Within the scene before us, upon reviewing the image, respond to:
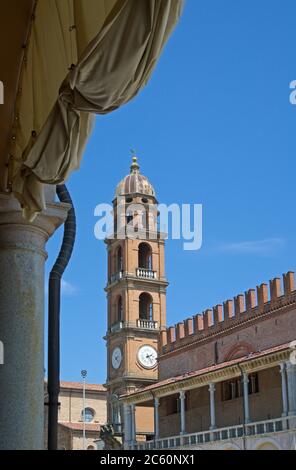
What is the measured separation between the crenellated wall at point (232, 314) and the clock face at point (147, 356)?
3.10 metres

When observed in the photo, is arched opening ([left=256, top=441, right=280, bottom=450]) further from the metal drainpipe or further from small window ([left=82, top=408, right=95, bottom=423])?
small window ([left=82, top=408, right=95, bottom=423])

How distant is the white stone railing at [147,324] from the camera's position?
45.5 m

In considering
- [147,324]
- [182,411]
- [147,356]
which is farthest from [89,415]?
[182,411]

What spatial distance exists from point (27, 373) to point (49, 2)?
1934 mm

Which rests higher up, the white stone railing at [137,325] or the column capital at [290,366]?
the white stone railing at [137,325]

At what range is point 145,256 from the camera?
4809 centimetres

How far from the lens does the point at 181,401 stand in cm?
3469

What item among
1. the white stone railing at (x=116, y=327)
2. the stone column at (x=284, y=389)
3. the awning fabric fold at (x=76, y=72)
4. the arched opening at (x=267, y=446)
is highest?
the white stone railing at (x=116, y=327)

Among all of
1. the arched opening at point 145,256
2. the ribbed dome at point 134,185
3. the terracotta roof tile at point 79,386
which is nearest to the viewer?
the arched opening at point 145,256

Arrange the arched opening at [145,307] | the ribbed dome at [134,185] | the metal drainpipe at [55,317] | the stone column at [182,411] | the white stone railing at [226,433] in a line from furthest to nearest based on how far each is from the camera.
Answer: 1. the ribbed dome at [134,185]
2. the arched opening at [145,307]
3. the stone column at [182,411]
4. the white stone railing at [226,433]
5. the metal drainpipe at [55,317]

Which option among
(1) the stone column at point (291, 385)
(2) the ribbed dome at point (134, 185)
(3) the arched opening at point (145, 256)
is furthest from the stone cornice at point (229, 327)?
(2) the ribbed dome at point (134, 185)

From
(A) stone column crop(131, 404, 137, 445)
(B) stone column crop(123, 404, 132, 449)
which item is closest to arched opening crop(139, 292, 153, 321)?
(B) stone column crop(123, 404, 132, 449)

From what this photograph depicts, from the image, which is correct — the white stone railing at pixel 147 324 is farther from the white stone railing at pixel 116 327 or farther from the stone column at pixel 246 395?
the stone column at pixel 246 395
